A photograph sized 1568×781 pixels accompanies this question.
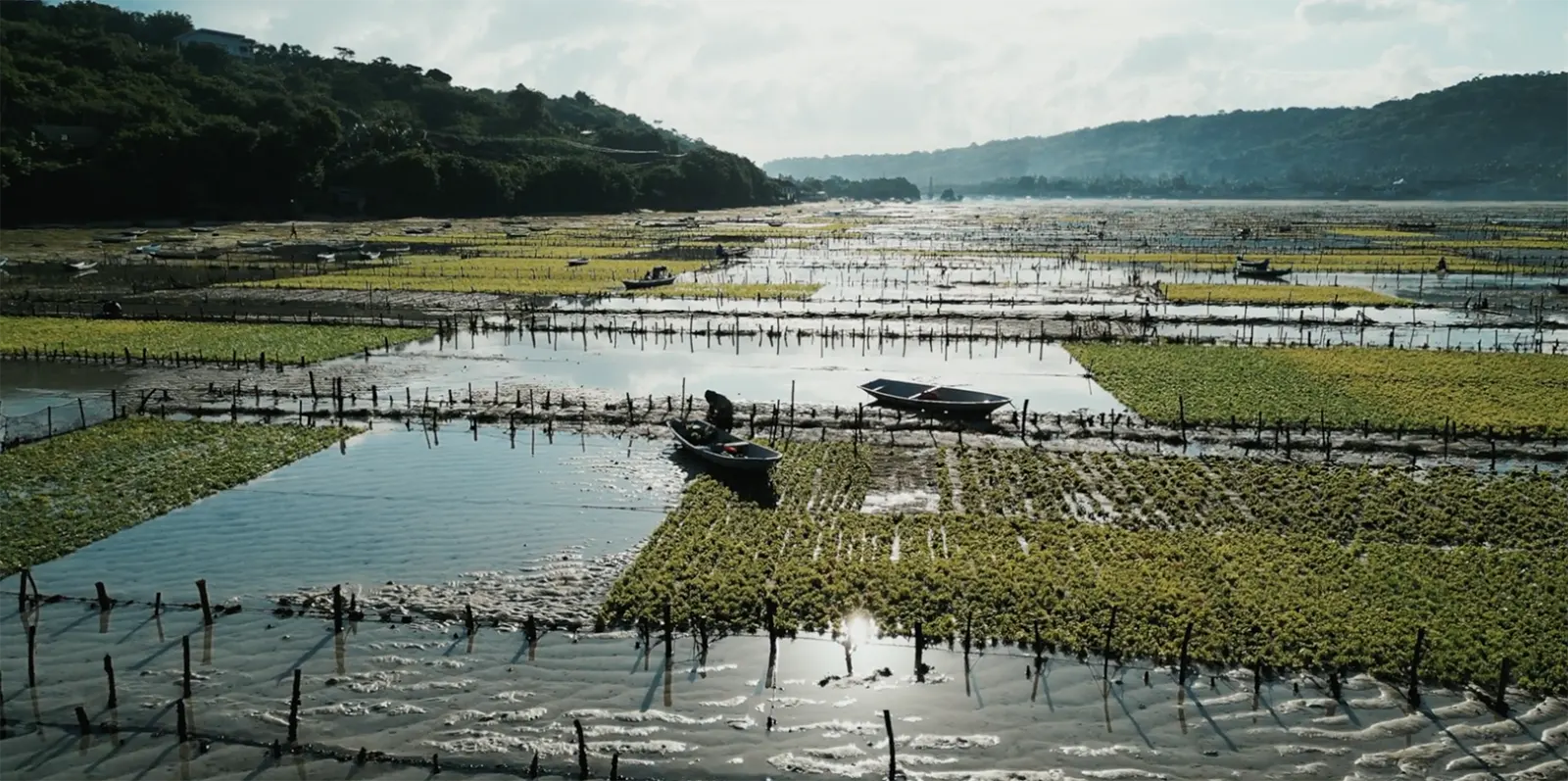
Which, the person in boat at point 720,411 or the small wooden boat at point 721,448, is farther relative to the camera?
the person in boat at point 720,411

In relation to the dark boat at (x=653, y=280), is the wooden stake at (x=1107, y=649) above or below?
below

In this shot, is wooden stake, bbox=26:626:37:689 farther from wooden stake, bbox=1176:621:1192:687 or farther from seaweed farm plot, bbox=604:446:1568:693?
wooden stake, bbox=1176:621:1192:687

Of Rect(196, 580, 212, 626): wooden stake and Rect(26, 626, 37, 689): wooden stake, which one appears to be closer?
Rect(26, 626, 37, 689): wooden stake

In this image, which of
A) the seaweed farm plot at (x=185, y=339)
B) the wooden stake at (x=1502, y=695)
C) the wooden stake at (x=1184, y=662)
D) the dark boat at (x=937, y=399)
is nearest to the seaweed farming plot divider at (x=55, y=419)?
the seaweed farm plot at (x=185, y=339)

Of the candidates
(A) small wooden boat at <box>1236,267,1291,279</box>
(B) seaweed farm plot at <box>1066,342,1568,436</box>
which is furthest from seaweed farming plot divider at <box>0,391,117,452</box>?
(A) small wooden boat at <box>1236,267,1291,279</box>

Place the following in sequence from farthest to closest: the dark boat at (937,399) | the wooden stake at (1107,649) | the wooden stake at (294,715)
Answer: the dark boat at (937,399) < the wooden stake at (1107,649) < the wooden stake at (294,715)

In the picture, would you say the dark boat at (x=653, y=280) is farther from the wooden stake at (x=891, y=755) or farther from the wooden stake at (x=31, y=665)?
the wooden stake at (x=891, y=755)

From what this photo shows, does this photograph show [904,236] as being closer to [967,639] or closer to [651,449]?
[651,449]
